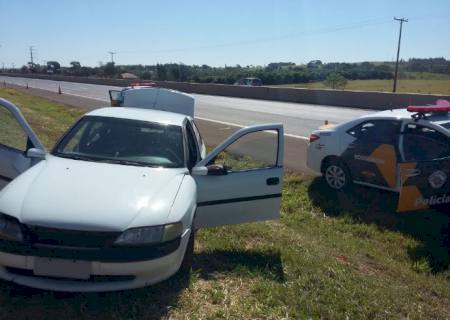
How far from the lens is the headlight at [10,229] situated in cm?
363

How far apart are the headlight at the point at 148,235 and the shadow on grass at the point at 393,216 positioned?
2.99 m

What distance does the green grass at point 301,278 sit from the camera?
3.86 meters

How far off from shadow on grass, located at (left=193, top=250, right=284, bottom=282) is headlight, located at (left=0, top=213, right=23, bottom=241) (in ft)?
5.52

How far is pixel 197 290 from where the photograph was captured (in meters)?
4.24

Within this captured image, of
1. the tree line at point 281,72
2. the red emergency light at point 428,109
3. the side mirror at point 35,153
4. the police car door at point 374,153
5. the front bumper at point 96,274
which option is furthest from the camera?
the tree line at point 281,72

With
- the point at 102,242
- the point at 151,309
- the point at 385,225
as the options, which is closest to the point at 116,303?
the point at 151,309

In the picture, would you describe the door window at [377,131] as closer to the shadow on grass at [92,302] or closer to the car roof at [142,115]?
the car roof at [142,115]

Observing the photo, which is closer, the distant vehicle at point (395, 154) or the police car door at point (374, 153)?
the distant vehicle at point (395, 154)

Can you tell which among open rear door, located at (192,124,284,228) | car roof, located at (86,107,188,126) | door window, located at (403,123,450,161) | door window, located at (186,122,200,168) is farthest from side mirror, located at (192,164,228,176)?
door window, located at (403,123,450,161)

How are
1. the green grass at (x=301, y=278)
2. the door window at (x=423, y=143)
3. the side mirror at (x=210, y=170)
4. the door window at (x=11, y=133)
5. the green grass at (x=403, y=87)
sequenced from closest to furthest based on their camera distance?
1. the green grass at (x=301, y=278)
2. the side mirror at (x=210, y=170)
3. the door window at (x=11, y=133)
4. the door window at (x=423, y=143)
5. the green grass at (x=403, y=87)

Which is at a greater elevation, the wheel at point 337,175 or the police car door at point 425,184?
the police car door at point 425,184

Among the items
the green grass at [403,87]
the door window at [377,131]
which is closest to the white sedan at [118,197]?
the door window at [377,131]

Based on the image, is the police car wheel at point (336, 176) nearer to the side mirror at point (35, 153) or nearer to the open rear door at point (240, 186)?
the open rear door at point (240, 186)

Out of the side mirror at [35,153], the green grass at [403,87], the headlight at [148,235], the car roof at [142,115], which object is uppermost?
the car roof at [142,115]
